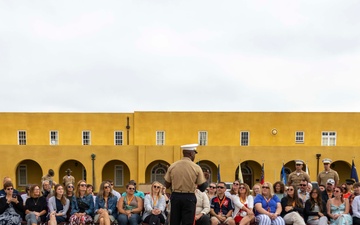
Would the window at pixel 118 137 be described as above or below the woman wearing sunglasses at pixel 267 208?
below

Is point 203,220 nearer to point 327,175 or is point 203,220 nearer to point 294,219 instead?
point 294,219

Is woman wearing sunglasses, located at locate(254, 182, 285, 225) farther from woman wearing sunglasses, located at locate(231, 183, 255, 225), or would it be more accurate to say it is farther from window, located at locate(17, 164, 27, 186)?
window, located at locate(17, 164, 27, 186)

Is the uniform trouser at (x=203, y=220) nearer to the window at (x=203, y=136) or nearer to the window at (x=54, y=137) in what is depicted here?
the window at (x=203, y=136)

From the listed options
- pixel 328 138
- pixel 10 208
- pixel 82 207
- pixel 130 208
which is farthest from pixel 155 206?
pixel 328 138

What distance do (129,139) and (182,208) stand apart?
20.8 metres

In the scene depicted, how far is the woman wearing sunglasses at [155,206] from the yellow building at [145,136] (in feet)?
51.9

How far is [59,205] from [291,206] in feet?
16.2

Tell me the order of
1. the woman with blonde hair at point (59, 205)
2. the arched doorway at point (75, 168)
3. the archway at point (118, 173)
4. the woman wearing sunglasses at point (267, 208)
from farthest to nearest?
1. the archway at point (118, 173)
2. the arched doorway at point (75, 168)
3. the woman with blonde hair at point (59, 205)
4. the woman wearing sunglasses at point (267, 208)

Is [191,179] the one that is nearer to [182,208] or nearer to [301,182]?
[182,208]

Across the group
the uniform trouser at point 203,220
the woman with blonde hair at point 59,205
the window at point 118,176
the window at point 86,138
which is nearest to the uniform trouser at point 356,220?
the uniform trouser at point 203,220

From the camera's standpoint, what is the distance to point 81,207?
25.8 feet

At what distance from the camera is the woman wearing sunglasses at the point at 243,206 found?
24.6 ft

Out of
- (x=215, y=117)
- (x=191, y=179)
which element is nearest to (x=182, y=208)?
(x=191, y=179)

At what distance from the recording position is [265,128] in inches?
1013
